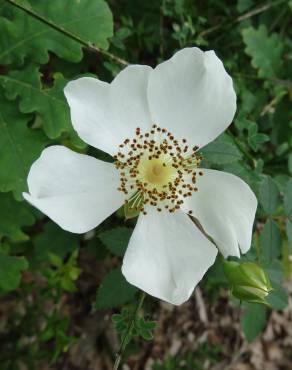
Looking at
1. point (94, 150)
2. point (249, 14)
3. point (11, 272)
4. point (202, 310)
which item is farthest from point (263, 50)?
point (202, 310)

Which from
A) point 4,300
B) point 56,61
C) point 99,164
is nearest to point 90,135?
point 99,164

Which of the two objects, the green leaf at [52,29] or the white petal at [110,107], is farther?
the green leaf at [52,29]

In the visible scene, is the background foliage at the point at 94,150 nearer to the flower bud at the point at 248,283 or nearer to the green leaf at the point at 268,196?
the green leaf at the point at 268,196

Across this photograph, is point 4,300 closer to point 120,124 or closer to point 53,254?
point 53,254

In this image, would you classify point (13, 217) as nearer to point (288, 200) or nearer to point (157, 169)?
point (157, 169)

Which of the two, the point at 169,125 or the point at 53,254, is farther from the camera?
the point at 53,254

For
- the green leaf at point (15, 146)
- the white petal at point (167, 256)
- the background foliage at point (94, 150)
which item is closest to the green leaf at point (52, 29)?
the background foliage at point (94, 150)
